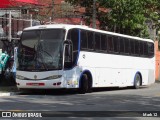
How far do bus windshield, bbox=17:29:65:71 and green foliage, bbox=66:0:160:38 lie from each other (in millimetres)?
11019

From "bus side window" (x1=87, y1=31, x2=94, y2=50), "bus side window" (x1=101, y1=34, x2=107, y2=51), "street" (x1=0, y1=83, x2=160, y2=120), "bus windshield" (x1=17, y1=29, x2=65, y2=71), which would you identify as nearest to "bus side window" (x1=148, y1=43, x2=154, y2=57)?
"bus side window" (x1=101, y1=34, x2=107, y2=51)

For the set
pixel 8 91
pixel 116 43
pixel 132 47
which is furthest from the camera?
pixel 132 47

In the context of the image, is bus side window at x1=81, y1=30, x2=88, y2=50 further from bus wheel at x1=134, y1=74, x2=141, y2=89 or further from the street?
bus wheel at x1=134, y1=74, x2=141, y2=89

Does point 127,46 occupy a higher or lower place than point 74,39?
lower

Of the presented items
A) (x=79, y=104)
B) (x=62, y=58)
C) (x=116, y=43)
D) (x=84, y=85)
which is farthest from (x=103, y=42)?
(x=79, y=104)

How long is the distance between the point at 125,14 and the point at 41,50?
1316cm

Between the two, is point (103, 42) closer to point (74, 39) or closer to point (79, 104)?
point (74, 39)

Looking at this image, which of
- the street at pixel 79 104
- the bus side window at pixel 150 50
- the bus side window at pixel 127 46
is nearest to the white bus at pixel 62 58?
the street at pixel 79 104

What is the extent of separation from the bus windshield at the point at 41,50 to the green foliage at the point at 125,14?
36.2 ft

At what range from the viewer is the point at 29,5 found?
35.3 meters

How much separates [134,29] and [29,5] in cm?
850

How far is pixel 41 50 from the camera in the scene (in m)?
22.1

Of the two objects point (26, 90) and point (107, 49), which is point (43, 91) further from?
point (107, 49)

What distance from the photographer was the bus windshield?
21859mm
